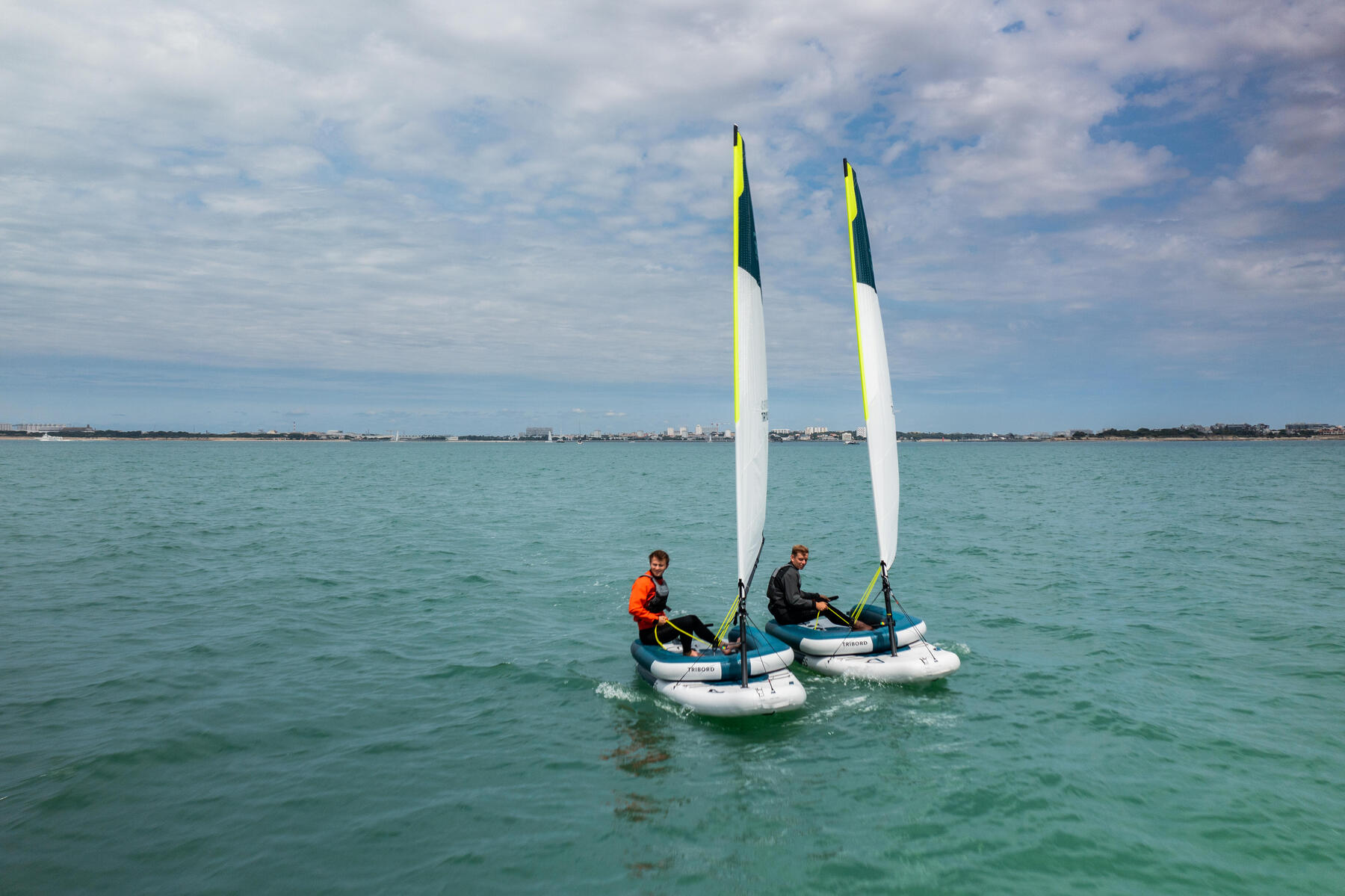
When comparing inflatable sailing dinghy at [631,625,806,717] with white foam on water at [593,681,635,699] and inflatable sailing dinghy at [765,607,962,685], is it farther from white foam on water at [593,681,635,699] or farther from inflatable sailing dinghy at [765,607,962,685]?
inflatable sailing dinghy at [765,607,962,685]

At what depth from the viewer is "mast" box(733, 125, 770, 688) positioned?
447 inches

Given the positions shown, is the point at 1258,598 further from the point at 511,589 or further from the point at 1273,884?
the point at 511,589

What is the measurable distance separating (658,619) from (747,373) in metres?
4.47

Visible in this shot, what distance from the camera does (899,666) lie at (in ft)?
41.5

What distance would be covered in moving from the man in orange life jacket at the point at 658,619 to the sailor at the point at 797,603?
201 cm

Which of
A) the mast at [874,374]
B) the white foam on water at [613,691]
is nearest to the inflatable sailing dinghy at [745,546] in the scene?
the white foam on water at [613,691]

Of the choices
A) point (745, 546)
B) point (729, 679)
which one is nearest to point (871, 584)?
point (745, 546)

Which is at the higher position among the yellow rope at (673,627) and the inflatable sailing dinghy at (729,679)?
the yellow rope at (673,627)

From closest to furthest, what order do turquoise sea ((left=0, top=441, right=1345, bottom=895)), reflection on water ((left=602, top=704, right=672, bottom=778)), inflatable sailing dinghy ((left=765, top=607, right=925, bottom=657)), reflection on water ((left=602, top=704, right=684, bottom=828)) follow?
turquoise sea ((left=0, top=441, right=1345, bottom=895)) → reflection on water ((left=602, top=704, right=684, bottom=828)) → reflection on water ((left=602, top=704, right=672, bottom=778)) → inflatable sailing dinghy ((left=765, top=607, right=925, bottom=657))

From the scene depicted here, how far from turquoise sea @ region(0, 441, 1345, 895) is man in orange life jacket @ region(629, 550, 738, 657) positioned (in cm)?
108

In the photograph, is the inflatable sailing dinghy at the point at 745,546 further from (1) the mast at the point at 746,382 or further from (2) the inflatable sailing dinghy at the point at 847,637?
(2) the inflatable sailing dinghy at the point at 847,637

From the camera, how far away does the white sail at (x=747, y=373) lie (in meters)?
11.4

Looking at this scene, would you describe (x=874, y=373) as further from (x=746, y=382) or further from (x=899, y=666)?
(x=899, y=666)

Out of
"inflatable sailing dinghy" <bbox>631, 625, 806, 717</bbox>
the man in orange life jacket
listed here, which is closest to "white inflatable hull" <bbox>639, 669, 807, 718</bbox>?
"inflatable sailing dinghy" <bbox>631, 625, 806, 717</bbox>
